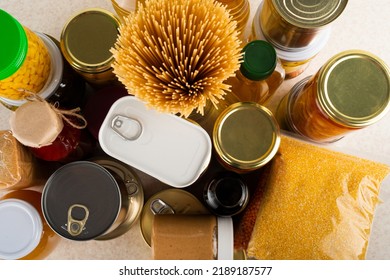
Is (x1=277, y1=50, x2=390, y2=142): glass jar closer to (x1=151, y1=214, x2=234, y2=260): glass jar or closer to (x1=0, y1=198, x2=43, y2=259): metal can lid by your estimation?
(x1=151, y1=214, x2=234, y2=260): glass jar

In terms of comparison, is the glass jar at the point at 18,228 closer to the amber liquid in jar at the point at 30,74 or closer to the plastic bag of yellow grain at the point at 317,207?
the amber liquid in jar at the point at 30,74

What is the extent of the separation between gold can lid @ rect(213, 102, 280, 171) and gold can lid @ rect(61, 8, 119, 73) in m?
0.17

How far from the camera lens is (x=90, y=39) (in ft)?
1.66

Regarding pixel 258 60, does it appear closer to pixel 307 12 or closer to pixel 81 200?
pixel 307 12

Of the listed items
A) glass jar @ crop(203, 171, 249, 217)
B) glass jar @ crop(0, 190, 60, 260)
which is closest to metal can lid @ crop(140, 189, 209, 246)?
glass jar @ crop(203, 171, 249, 217)

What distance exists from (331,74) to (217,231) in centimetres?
23

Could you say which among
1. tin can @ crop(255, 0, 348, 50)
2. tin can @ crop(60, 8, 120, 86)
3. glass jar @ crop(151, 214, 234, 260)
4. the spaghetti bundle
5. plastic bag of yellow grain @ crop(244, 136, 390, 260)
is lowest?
glass jar @ crop(151, 214, 234, 260)

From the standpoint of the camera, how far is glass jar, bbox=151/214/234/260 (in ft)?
1.55

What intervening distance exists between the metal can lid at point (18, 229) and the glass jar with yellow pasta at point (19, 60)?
0.45 feet

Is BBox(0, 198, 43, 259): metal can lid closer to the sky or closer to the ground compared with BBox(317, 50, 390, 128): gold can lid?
closer to the ground

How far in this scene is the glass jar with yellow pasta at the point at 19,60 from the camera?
409mm
